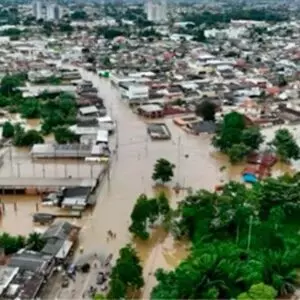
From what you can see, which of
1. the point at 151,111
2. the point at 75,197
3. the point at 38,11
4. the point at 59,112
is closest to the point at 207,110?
the point at 151,111

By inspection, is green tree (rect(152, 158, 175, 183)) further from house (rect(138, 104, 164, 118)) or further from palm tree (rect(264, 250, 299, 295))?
house (rect(138, 104, 164, 118))

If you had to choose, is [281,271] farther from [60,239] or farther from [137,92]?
[137,92]

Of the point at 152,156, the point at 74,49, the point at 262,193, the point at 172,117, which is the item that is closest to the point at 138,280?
the point at 262,193

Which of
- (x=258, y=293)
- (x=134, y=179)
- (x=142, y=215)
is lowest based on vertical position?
(x=134, y=179)

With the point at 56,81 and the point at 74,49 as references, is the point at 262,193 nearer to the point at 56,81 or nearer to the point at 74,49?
the point at 56,81

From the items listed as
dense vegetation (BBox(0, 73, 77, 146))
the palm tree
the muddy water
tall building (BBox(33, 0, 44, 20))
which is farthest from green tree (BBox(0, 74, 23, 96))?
tall building (BBox(33, 0, 44, 20))
